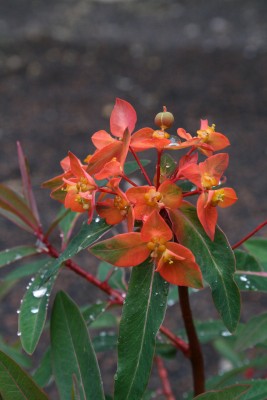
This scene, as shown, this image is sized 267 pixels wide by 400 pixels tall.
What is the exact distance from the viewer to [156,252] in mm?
808

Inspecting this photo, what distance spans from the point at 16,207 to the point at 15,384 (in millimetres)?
350

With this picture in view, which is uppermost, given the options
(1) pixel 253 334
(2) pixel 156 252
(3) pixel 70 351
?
(2) pixel 156 252

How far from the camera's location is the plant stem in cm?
92

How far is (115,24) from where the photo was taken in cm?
530

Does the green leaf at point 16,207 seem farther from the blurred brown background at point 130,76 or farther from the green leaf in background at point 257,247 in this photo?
the blurred brown background at point 130,76

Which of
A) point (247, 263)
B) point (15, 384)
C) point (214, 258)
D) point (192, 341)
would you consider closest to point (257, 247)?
point (247, 263)

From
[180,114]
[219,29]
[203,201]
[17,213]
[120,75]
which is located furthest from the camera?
[219,29]

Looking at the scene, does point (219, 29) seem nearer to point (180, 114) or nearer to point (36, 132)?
point (180, 114)

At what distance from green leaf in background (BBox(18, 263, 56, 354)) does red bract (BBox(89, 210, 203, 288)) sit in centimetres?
16

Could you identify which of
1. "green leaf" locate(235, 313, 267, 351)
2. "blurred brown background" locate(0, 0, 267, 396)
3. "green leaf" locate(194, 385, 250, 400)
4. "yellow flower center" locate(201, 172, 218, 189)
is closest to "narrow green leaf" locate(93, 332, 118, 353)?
"green leaf" locate(235, 313, 267, 351)

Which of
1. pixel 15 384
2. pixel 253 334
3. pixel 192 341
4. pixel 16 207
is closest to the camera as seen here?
pixel 15 384

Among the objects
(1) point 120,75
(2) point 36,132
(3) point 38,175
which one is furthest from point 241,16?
(3) point 38,175

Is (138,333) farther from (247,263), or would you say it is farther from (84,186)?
(247,263)

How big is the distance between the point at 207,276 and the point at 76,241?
19 cm
